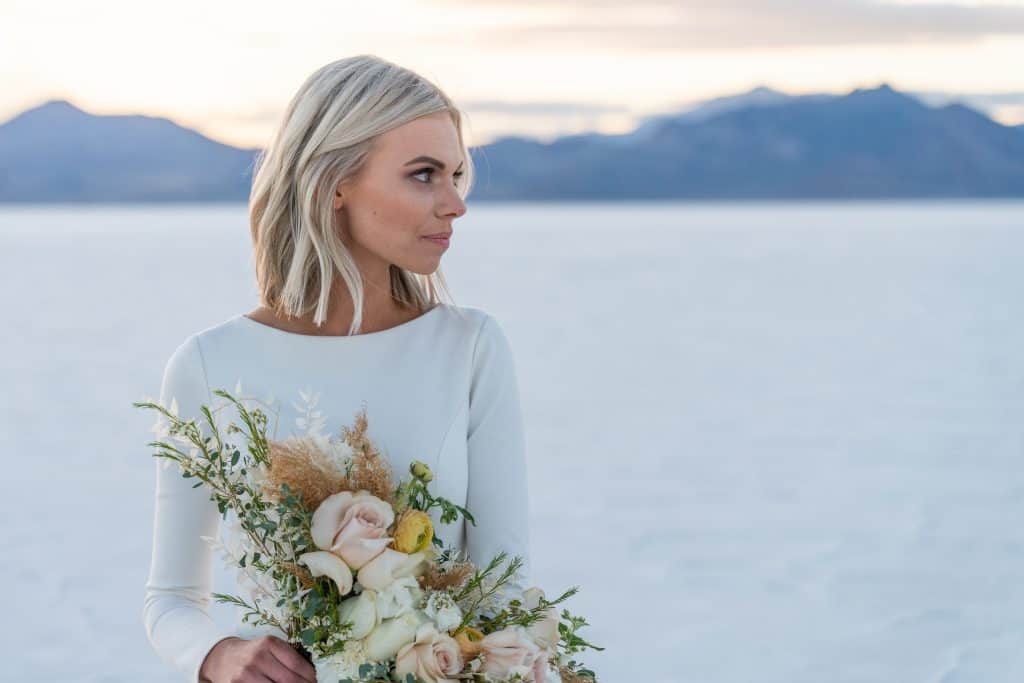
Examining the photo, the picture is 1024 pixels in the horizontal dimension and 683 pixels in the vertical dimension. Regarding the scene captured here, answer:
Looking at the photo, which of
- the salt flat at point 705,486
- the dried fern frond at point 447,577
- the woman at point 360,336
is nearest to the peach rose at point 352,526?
the dried fern frond at point 447,577

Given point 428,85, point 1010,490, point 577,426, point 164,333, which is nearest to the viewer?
point 428,85

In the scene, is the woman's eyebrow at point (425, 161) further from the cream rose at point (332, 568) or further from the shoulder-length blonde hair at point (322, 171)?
the cream rose at point (332, 568)

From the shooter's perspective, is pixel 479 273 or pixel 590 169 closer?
pixel 479 273

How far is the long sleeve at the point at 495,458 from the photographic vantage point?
2.44 meters

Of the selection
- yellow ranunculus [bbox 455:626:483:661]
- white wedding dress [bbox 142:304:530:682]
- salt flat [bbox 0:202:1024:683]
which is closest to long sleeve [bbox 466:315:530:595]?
white wedding dress [bbox 142:304:530:682]

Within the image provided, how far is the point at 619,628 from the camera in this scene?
506 cm

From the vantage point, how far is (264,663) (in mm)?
2062

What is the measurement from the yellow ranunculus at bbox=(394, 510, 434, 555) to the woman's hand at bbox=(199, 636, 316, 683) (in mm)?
261

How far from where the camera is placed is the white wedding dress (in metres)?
2.41

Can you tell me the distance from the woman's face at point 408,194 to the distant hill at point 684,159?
12759 cm

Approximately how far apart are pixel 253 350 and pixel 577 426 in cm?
638

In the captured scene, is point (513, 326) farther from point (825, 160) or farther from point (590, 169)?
point (825, 160)

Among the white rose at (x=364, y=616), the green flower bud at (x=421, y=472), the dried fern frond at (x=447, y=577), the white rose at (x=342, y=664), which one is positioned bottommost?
the white rose at (x=342, y=664)

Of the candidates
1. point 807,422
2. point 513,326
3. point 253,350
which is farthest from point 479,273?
Result: point 253,350
